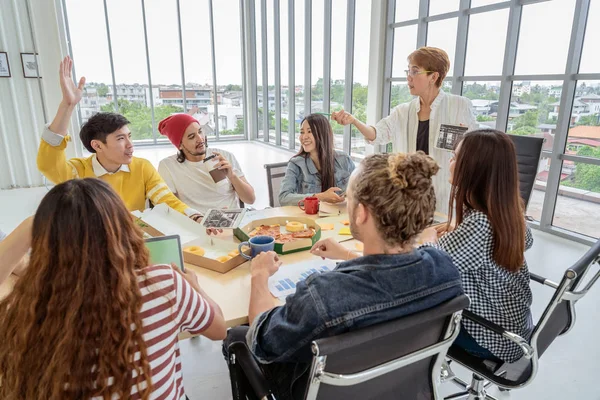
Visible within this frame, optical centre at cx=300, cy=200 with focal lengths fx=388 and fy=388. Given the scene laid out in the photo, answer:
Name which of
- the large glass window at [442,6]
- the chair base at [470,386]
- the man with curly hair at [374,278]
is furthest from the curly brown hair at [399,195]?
the large glass window at [442,6]

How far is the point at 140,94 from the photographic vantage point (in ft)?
25.9

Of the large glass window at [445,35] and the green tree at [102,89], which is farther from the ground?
the large glass window at [445,35]

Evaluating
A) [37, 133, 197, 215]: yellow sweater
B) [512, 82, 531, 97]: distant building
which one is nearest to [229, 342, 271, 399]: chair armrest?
[37, 133, 197, 215]: yellow sweater

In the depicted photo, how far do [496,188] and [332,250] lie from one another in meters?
0.62

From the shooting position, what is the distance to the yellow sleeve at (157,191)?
Result: 2.19 m

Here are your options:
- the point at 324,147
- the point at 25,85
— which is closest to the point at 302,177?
the point at 324,147

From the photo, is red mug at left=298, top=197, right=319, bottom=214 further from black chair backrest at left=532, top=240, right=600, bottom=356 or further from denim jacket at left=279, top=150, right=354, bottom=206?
black chair backrest at left=532, top=240, right=600, bottom=356

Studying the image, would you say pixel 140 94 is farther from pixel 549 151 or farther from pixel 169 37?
pixel 549 151

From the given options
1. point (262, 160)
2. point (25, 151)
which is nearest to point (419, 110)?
point (262, 160)

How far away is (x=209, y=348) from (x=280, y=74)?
6.42 m

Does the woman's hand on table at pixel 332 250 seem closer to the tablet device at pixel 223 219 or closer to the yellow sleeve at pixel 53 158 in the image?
the tablet device at pixel 223 219

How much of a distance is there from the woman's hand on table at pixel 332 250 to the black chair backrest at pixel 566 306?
0.65 metres

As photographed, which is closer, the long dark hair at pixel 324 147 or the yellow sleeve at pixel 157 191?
the yellow sleeve at pixel 157 191

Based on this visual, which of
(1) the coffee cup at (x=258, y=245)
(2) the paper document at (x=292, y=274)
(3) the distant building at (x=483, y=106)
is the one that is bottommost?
(2) the paper document at (x=292, y=274)
